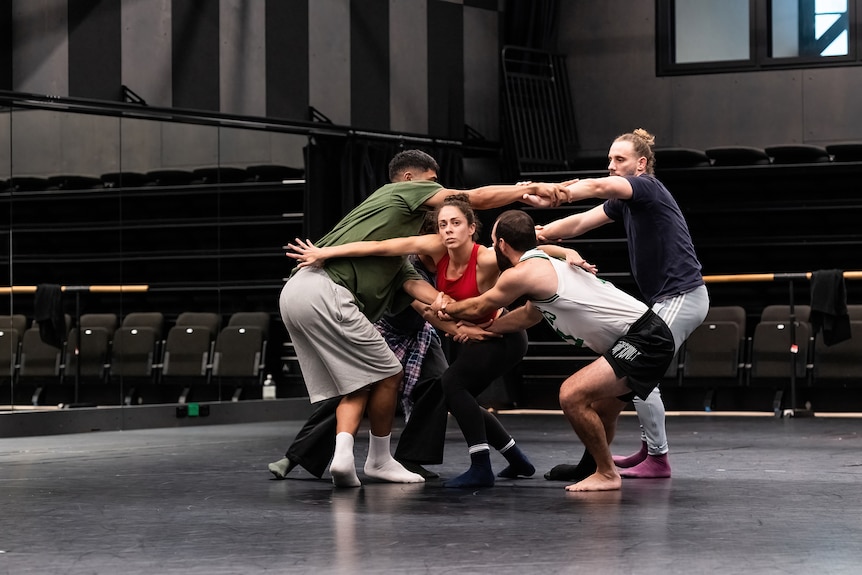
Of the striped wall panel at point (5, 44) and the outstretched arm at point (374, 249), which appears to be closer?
the outstretched arm at point (374, 249)

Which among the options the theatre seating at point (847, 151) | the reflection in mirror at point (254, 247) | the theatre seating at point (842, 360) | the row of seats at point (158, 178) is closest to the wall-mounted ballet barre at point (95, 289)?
the row of seats at point (158, 178)

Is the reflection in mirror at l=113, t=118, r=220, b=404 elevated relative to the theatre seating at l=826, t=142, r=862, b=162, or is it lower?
lower

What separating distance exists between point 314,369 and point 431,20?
6.41 m

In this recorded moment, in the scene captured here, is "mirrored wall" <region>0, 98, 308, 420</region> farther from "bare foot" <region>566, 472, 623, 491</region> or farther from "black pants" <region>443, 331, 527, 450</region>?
"bare foot" <region>566, 472, 623, 491</region>

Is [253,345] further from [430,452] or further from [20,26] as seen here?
[430,452]

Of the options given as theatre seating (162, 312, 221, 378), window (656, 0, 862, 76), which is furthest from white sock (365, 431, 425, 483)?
window (656, 0, 862, 76)

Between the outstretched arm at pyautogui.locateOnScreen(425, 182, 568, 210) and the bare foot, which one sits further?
the outstretched arm at pyautogui.locateOnScreen(425, 182, 568, 210)

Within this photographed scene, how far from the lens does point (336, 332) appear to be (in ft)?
14.5

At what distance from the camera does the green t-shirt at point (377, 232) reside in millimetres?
4500

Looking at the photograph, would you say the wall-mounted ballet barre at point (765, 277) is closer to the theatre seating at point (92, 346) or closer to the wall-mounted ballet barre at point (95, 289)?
the wall-mounted ballet barre at point (95, 289)

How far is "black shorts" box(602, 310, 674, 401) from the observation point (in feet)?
14.0

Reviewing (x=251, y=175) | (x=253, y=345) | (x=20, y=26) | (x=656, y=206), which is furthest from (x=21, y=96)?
(x=656, y=206)

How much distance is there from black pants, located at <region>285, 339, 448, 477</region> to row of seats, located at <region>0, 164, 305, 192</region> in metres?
3.82

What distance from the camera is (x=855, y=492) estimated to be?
4238 millimetres
